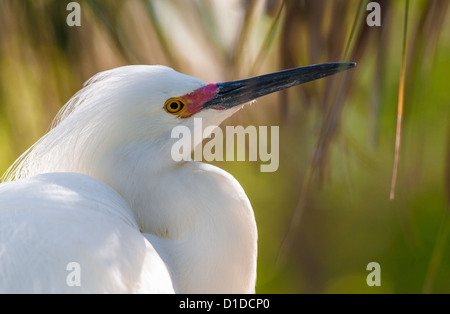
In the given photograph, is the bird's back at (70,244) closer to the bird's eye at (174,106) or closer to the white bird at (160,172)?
the white bird at (160,172)

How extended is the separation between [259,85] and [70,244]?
41cm

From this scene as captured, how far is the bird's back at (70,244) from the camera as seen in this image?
713mm

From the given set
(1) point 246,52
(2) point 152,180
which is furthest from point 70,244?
(1) point 246,52

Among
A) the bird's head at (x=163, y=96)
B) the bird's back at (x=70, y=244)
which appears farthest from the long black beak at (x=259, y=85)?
the bird's back at (x=70, y=244)

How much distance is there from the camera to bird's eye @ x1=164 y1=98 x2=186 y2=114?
36.2 inches

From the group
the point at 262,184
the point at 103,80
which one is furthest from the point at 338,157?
the point at 103,80

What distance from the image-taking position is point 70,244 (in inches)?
28.9

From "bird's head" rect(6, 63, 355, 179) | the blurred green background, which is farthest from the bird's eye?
the blurred green background

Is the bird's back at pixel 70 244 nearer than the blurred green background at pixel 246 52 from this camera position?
Yes

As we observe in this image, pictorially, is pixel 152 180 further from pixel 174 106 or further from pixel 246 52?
pixel 246 52

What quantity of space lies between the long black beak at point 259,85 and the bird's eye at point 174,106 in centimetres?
4

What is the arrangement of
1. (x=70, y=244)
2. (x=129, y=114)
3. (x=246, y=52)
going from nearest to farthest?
(x=70, y=244) < (x=129, y=114) < (x=246, y=52)

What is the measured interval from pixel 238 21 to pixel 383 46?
0.86 feet

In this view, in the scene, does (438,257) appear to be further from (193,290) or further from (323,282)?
(323,282)
